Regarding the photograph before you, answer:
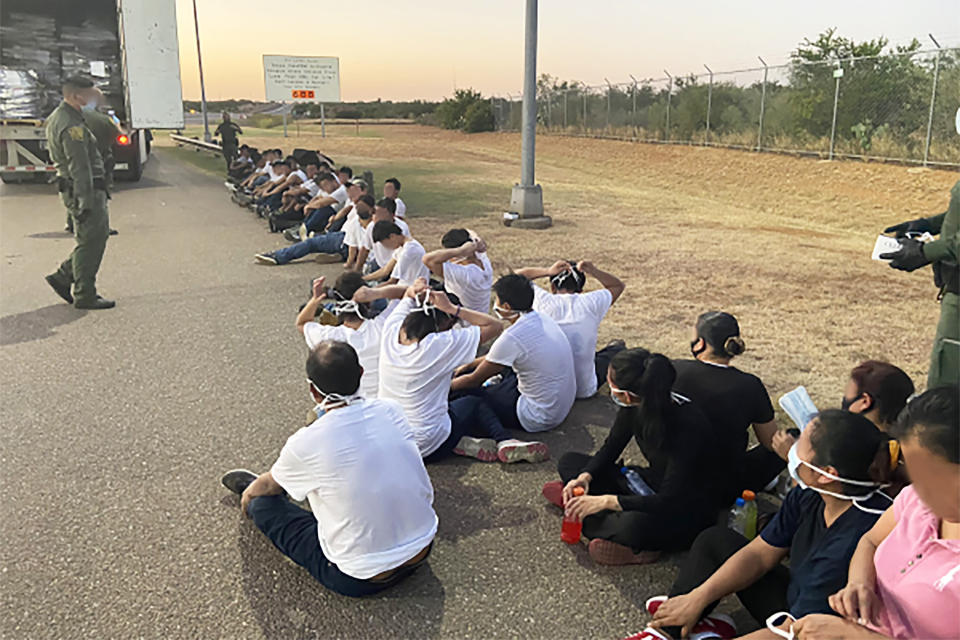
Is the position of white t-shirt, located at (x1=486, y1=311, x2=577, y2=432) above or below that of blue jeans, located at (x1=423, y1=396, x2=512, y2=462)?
above

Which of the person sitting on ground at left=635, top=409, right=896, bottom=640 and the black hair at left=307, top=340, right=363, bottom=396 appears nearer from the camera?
the person sitting on ground at left=635, top=409, right=896, bottom=640

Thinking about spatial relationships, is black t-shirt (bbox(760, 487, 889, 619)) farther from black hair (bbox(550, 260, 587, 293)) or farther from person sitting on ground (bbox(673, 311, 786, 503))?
black hair (bbox(550, 260, 587, 293))

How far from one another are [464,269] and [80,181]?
436 cm

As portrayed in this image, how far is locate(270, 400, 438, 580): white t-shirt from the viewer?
315 cm

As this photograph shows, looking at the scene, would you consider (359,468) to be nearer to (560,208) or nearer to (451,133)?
(560,208)

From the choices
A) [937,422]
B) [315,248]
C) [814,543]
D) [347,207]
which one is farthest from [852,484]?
[347,207]

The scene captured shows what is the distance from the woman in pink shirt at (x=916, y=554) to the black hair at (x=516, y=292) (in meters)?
2.77

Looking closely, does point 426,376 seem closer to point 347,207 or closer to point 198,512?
point 198,512

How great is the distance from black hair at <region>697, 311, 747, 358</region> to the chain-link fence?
1642 centimetres

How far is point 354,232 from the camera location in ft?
30.6

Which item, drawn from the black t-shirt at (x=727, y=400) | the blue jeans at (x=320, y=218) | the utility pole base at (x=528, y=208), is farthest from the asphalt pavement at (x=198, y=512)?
the utility pole base at (x=528, y=208)

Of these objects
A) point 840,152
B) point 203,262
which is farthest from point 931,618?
point 840,152

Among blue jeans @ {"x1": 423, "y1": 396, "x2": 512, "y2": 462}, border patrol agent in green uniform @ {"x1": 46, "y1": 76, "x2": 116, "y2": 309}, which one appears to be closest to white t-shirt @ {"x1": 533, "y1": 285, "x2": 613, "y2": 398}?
blue jeans @ {"x1": 423, "y1": 396, "x2": 512, "y2": 462}

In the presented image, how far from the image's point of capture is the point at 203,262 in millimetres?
10641
